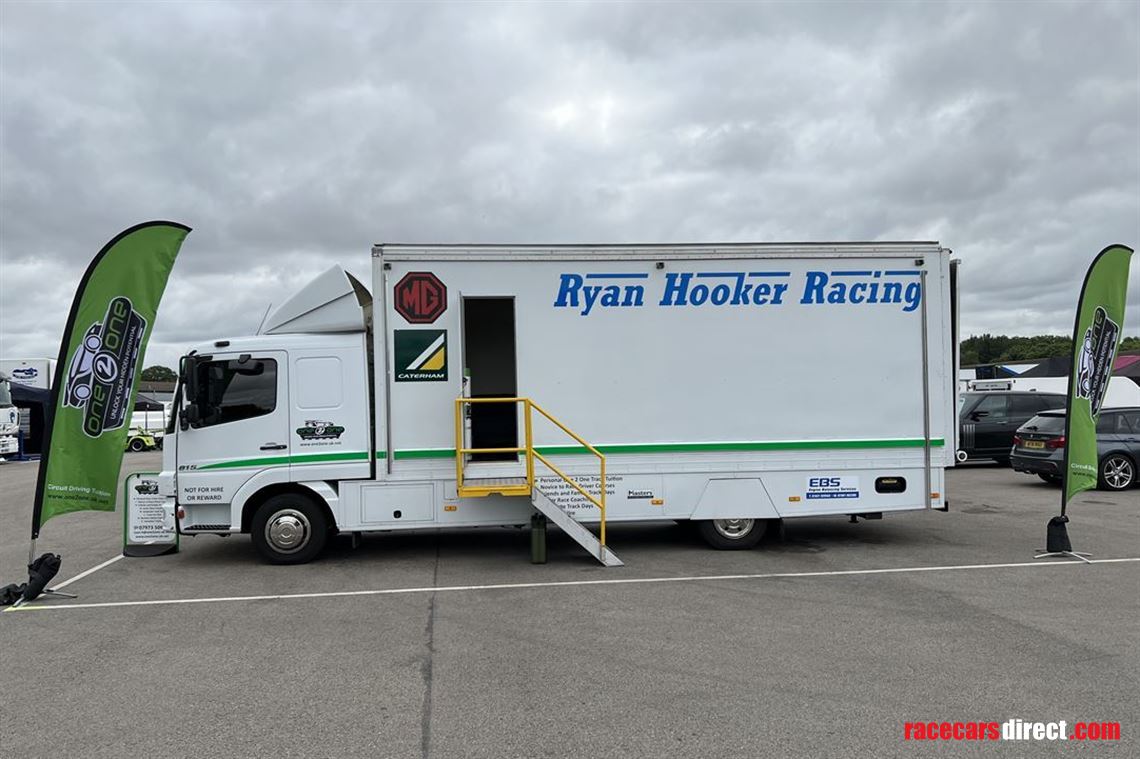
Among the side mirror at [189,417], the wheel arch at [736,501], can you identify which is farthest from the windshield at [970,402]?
the side mirror at [189,417]

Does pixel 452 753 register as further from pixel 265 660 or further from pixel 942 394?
pixel 942 394

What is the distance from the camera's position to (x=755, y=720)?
13.5 ft

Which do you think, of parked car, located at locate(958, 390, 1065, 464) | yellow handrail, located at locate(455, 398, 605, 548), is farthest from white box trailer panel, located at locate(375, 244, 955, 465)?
parked car, located at locate(958, 390, 1065, 464)

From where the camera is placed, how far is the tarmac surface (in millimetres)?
4031

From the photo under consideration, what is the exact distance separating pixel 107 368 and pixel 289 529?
92.1 inches

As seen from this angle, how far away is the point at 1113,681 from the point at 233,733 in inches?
195

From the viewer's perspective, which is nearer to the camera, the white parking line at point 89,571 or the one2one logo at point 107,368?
the one2one logo at point 107,368

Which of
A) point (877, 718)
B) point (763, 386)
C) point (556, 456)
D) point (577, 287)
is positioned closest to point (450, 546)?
point (556, 456)

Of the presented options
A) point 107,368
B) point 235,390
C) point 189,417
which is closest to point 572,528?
point 235,390

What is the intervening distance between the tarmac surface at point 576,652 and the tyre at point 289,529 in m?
0.27

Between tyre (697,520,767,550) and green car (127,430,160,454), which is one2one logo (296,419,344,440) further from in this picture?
green car (127,430,160,454)

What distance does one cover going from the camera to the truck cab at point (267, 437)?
8133mm

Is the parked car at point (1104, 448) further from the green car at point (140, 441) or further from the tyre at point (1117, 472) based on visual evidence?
the green car at point (140, 441)

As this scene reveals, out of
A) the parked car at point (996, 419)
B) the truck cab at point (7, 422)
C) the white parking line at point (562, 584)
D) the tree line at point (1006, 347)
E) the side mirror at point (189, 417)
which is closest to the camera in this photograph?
the white parking line at point (562, 584)
